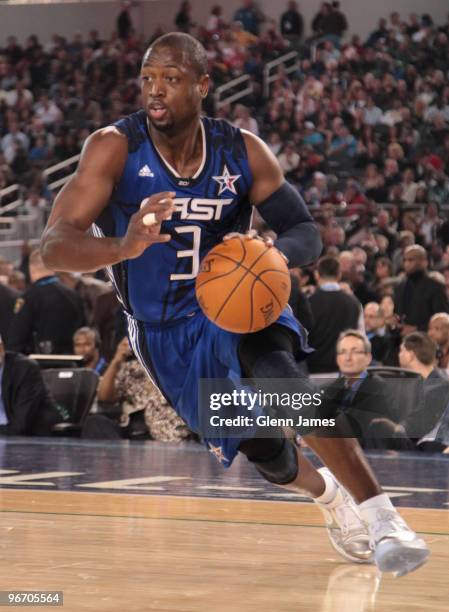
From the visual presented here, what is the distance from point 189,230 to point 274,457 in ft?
2.75

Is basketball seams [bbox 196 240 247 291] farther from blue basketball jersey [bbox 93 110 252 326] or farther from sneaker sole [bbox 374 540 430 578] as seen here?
sneaker sole [bbox 374 540 430 578]

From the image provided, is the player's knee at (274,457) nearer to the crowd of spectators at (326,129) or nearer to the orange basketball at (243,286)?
the orange basketball at (243,286)

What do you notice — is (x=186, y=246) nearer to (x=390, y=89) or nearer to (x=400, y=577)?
(x=400, y=577)

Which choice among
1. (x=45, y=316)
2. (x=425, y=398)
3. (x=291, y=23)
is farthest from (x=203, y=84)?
(x=291, y=23)

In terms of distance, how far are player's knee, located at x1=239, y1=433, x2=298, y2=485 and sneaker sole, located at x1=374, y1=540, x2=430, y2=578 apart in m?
0.69

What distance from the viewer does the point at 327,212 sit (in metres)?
16.2

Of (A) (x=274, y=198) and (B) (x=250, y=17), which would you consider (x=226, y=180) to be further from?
(B) (x=250, y=17)

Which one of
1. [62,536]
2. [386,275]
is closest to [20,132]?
[386,275]

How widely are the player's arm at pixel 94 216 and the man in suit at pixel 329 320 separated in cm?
575

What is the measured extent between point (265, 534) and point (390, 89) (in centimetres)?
1565

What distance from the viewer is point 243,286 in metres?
4.04

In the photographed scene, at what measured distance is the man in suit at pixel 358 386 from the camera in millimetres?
8234

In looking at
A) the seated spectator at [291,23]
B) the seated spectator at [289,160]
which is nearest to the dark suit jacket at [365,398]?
the seated spectator at [289,160]

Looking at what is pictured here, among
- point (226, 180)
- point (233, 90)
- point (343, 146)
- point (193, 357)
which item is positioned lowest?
point (343, 146)
